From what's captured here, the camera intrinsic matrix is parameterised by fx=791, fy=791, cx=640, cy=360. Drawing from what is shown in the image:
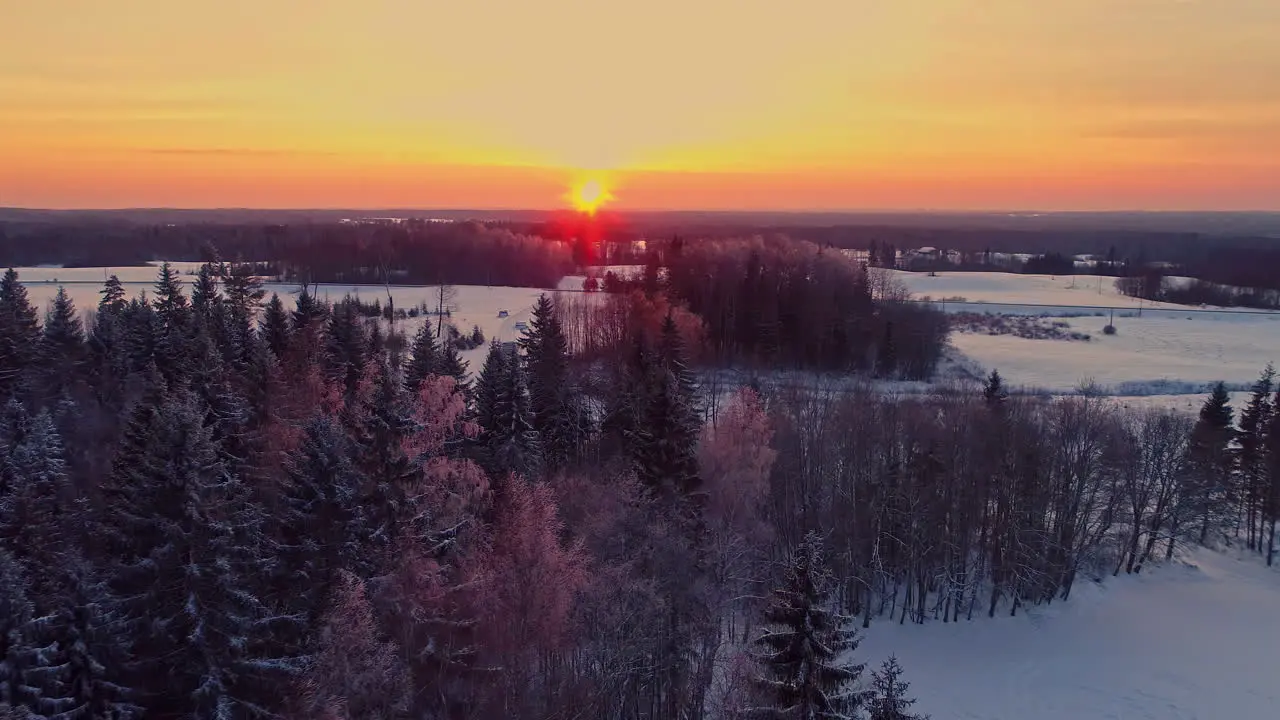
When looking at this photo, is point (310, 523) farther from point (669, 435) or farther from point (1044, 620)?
point (1044, 620)

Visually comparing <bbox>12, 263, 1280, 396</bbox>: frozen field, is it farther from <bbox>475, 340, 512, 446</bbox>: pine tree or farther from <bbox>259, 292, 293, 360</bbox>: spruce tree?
<bbox>475, 340, 512, 446</bbox>: pine tree

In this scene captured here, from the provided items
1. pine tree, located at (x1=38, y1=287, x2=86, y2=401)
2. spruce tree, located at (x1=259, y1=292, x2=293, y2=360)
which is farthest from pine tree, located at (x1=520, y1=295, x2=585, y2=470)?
pine tree, located at (x1=38, y1=287, x2=86, y2=401)

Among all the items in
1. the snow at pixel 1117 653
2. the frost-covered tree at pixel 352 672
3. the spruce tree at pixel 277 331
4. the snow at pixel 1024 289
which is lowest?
the snow at pixel 1117 653

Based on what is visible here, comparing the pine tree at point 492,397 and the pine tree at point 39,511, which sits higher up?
the pine tree at point 492,397

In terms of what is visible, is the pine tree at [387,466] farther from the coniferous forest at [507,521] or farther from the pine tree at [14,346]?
the pine tree at [14,346]

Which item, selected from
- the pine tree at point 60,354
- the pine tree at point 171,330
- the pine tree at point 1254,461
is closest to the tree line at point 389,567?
the pine tree at point 171,330

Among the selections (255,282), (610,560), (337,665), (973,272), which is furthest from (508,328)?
(973,272)
